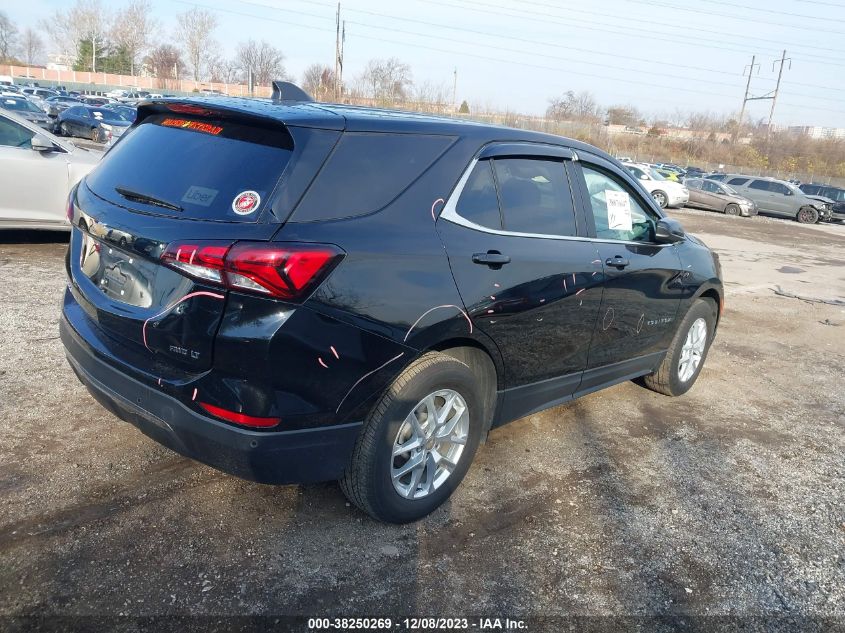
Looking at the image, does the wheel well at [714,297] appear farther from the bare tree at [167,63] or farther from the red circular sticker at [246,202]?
the bare tree at [167,63]

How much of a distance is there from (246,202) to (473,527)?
5.94ft

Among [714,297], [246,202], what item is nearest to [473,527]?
[246,202]

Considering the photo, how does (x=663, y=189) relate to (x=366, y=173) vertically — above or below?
below

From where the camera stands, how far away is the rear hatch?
2.51 m

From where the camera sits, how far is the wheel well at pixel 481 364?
3.13 metres

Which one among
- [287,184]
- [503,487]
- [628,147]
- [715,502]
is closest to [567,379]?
[503,487]

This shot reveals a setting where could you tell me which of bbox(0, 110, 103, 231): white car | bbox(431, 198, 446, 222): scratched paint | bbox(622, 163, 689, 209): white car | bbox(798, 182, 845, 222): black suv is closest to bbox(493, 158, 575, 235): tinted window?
bbox(431, 198, 446, 222): scratched paint

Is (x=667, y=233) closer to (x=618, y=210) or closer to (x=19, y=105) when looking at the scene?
(x=618, y=210)

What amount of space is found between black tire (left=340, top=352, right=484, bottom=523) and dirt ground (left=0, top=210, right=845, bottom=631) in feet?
0.50

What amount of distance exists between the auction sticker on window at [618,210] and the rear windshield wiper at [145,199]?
2.56 metres

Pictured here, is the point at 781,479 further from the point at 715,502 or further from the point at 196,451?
the point at 196,451

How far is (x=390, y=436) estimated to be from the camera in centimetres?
288

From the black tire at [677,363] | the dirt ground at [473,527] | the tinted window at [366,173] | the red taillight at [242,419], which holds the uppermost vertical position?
the tinted window at [366,173]

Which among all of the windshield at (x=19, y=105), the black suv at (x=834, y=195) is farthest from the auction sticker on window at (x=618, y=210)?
the black suv at (x=834, y=195)
